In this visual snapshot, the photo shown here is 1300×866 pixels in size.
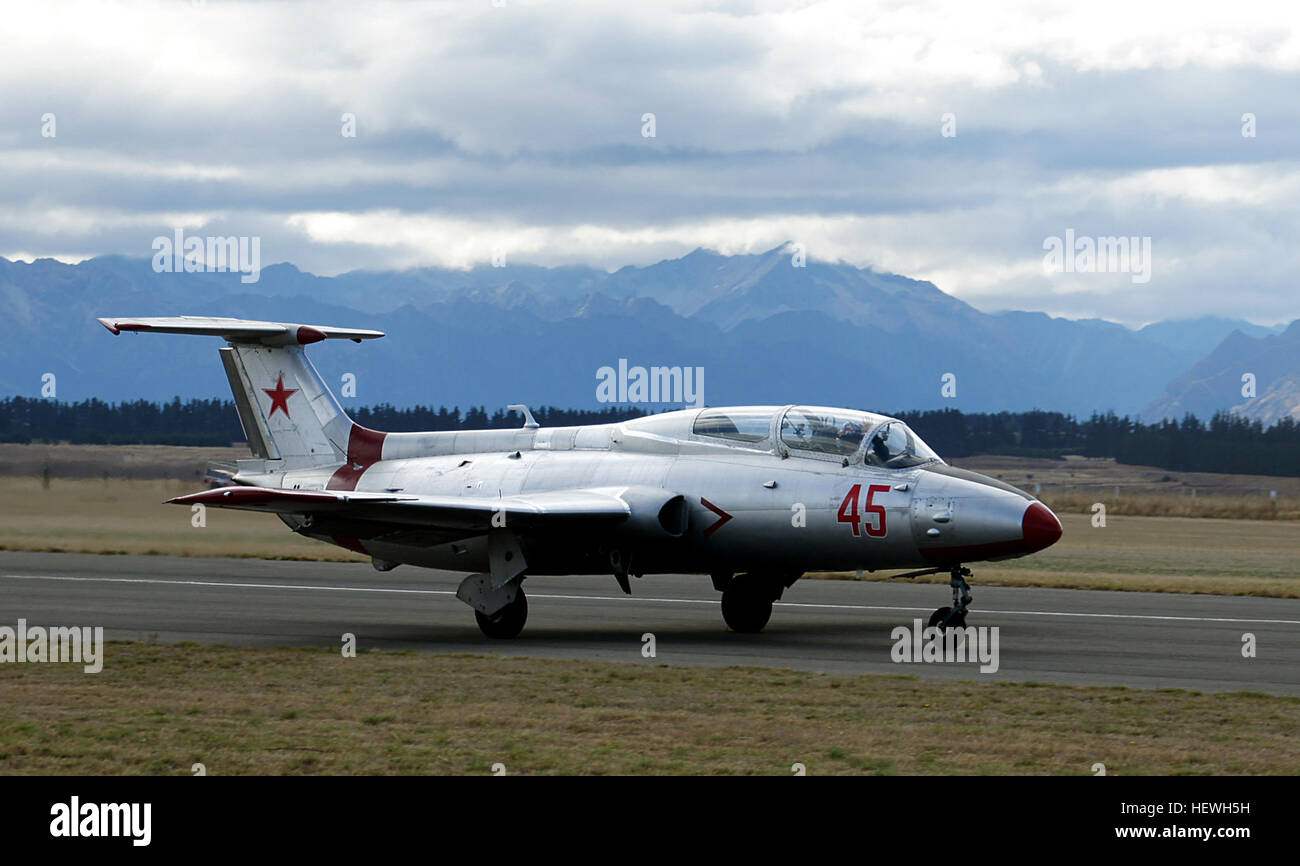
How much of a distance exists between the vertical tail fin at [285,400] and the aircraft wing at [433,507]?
156 inches

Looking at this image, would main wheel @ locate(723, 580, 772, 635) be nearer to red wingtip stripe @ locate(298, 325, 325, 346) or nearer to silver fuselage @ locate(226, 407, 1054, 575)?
silver fuselage @ locate(226, 407, 1054, 575)

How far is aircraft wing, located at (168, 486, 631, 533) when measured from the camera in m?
17.2

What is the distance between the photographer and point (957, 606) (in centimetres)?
1805

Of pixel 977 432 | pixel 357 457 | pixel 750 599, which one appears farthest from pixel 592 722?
pixel 977 432

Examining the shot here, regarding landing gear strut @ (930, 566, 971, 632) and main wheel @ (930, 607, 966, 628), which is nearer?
landing gear strut @ (930, 566, 971, 632)

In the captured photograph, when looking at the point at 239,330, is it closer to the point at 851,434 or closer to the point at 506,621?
the point at 506,621

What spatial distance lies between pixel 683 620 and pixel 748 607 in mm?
2305

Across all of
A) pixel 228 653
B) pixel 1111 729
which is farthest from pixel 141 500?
pixel 1111 729

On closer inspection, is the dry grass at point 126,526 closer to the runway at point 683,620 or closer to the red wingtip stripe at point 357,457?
the runway at point 683,620

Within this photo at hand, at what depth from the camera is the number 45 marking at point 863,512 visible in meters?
17.7

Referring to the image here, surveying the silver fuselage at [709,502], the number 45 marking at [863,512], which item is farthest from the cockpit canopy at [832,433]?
the number 45 marking at [863,512]

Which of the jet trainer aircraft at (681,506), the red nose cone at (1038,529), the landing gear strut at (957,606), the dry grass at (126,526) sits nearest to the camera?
the red nose cone at (1038,529)

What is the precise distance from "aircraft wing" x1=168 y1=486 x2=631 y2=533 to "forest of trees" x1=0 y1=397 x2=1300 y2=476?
91706mm

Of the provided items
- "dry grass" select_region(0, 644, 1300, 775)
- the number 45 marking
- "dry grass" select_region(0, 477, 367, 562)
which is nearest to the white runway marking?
"dry grass" select_region(0, 477, 367, 562)
